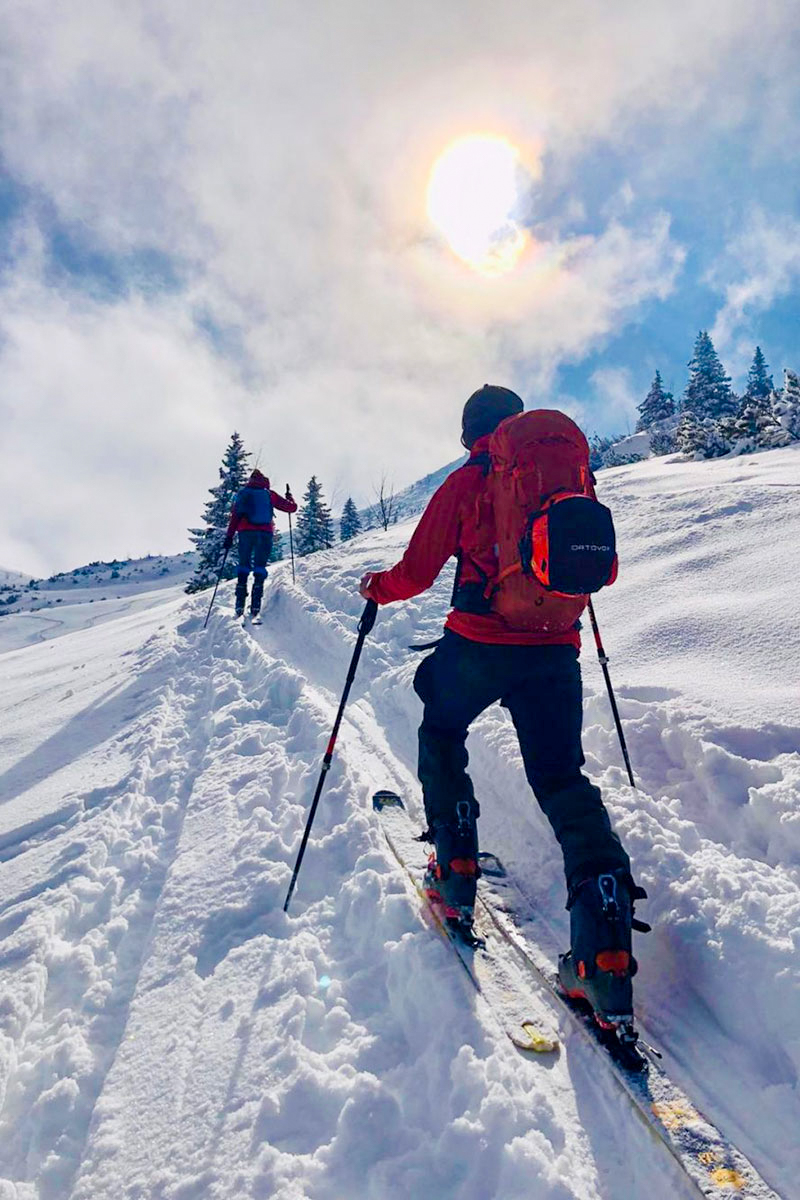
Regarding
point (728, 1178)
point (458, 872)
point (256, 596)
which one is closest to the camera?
point (728, 1178)

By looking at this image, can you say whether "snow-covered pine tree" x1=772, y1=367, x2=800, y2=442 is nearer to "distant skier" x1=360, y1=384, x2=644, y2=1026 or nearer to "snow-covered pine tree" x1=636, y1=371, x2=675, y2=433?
"distant skier" x1=360, y1=384, x2=644, y2=1026

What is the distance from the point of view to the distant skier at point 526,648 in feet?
8.14

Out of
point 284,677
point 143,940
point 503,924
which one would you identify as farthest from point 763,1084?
point 284,677

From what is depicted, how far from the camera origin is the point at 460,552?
304cm

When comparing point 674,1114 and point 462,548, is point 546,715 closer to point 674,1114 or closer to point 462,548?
point 462,548

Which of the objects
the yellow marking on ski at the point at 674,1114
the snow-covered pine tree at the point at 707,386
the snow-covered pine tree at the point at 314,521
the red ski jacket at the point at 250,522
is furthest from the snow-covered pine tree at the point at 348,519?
the yellow marking on ski at the point at 674,1114

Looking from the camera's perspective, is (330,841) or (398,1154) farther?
(330,841)

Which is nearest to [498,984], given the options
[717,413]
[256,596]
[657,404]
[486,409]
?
[486,409]

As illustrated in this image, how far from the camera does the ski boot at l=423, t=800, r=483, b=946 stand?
311cm

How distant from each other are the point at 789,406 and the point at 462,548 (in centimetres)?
1909

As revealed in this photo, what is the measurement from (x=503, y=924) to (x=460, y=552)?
6.61 feet

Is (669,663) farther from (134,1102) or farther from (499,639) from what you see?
(134,1102)

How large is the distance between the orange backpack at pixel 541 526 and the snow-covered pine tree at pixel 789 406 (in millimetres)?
17708

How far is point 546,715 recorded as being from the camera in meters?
2.83
